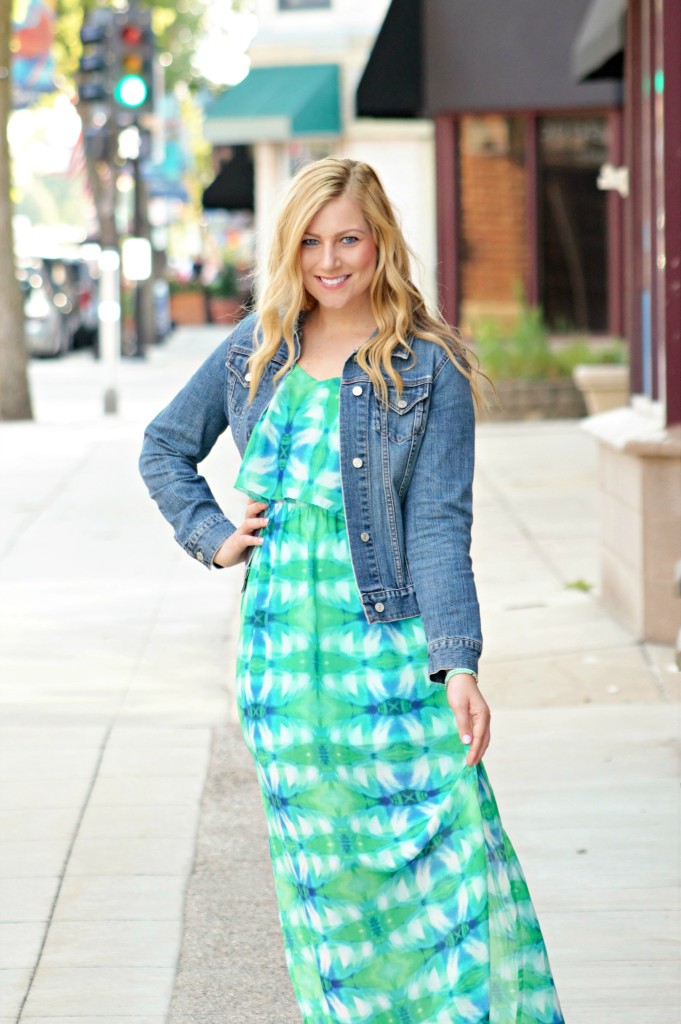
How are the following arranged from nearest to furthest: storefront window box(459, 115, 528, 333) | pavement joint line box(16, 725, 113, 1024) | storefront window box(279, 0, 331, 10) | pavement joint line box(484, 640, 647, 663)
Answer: pavement joint line box(16, 725, 113, 1024) < pavement joint line box(484, 640, 647, 663) < storefront window box(459, 115, 528, 333) < storefront window box(279, 0, 331, 10)

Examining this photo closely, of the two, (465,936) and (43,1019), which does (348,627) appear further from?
(43,1019)

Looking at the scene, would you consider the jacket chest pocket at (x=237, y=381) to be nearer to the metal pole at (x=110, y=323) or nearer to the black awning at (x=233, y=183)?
the metal pole at (x=110, y=323)

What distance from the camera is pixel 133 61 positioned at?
65.3ft

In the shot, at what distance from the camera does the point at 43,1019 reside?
3787 mm

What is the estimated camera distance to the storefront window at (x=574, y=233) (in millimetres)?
19672

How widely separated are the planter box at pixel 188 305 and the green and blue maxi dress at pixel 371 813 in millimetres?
45166

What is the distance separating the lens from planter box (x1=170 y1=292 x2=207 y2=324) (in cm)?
4769

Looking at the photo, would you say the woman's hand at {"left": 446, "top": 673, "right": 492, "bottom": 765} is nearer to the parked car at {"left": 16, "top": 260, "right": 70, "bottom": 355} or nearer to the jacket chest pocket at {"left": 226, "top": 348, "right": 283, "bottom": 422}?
the jacket chest pocket at {"left": 226, "top": 348, "right": 283, "bottom": 422}

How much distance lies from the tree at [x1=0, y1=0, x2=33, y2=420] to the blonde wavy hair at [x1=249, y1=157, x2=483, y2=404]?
15.5 m

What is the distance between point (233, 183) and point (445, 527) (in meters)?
25.8

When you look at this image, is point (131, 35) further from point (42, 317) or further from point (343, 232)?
point (343, 232)

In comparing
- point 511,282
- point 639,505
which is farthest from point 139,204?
point 639,505

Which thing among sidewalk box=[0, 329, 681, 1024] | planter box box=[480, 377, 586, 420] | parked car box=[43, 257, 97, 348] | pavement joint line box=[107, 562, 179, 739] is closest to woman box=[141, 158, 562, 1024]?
sidewalk box=[0, 329, 681, 1024]

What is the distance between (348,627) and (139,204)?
29.6 metres
